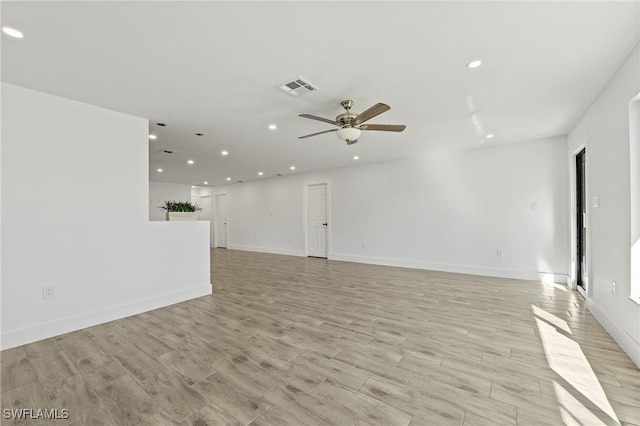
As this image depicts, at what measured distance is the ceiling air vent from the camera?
8.37 feet

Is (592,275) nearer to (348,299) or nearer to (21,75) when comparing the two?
(348,299)

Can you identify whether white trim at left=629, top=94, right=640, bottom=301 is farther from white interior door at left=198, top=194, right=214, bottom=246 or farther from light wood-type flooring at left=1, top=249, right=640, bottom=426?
white interior door at left=198, top=194, right=214, bottom=246

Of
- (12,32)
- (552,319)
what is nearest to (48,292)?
(12,32)

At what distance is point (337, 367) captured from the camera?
213 centimetres

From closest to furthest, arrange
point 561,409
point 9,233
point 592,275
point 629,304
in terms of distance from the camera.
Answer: point 561,409, point 629,304, point 9,233, point 592,275

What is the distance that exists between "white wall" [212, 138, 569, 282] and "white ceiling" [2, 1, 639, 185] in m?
1.39

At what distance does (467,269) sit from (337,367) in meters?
4.40

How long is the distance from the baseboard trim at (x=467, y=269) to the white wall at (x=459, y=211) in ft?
0.06

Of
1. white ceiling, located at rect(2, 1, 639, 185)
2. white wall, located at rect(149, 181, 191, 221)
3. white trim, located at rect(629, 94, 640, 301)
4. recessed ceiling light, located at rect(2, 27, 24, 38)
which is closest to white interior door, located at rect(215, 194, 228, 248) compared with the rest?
white wall, located at rect(149, 181, 191, 221)

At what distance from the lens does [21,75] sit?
2.45 meters

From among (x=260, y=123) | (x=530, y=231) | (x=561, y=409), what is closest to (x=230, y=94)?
(x=260, y=123)

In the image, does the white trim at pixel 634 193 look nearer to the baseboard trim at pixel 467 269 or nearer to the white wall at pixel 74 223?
the baseboard trim at pixel 467 269

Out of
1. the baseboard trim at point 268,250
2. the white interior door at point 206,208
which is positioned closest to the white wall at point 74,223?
the baseboard trim at point 268,250

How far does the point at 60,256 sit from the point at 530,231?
697cm
